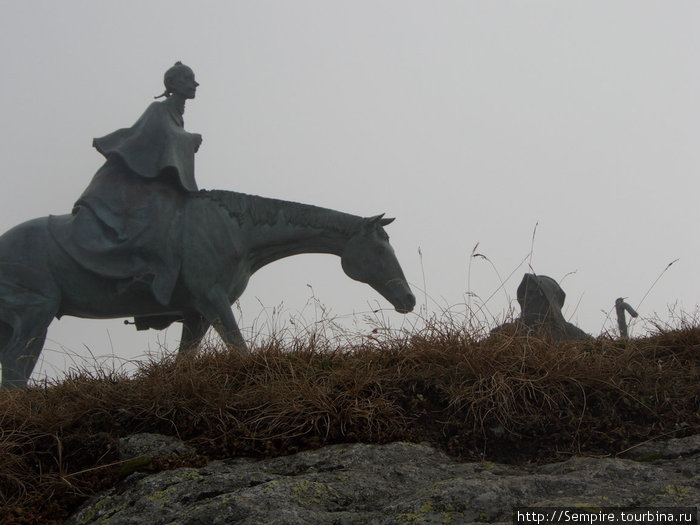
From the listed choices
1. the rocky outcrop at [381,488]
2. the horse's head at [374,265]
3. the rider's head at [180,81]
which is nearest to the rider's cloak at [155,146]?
the rider's head at [180,81]

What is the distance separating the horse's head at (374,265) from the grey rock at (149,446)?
14.1 feet

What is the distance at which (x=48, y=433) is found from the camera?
13.2 feet

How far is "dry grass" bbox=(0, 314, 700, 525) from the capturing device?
382 cm

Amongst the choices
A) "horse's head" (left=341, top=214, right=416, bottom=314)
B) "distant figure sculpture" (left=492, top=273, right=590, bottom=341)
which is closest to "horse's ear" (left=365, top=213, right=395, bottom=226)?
"horse's head" (left=341, top=214, right=416, bottom=314)

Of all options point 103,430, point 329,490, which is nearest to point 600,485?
point 329,490

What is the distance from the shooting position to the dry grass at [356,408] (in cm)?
382

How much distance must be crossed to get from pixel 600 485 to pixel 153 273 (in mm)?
5230

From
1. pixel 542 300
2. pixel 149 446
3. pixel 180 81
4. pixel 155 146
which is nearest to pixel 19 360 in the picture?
pixel 155 146

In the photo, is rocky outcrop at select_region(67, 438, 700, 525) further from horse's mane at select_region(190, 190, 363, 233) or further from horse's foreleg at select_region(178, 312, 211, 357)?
horse's mane at select_region(190, 190, 363, 233)

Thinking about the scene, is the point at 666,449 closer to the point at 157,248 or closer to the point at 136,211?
the point at 157,248

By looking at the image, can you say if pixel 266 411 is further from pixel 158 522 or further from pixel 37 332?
pixel 37 332

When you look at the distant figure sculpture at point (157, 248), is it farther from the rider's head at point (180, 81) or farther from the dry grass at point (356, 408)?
the dry grass at point (356, 408)

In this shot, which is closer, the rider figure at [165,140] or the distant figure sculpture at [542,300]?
the distant figure sculpture at [542,300]

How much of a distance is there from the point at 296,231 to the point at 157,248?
1316mm
